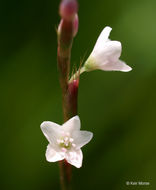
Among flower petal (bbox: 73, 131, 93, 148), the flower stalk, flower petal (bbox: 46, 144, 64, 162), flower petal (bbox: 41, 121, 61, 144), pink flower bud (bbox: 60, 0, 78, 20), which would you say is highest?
pink flower bud (bbox: 60, 0, 78, 20)

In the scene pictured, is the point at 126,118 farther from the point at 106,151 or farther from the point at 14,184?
the point at 14,184

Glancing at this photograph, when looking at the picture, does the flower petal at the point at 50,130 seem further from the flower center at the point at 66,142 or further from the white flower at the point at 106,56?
the white flower at the point at 106,56

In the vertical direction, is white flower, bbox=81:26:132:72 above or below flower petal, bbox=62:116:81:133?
above

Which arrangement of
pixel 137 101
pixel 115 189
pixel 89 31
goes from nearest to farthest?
pixel 115 189 < pixel 137 101 < pixel 89 31

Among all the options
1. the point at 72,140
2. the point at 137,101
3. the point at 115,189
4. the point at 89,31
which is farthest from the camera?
the point at 89,31

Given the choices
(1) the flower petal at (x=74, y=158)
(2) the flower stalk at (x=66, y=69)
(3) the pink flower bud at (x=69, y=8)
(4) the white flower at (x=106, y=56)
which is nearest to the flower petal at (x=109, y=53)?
(4) the white flower at (x=106, y=56)

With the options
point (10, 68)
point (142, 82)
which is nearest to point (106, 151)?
point (142, 82)

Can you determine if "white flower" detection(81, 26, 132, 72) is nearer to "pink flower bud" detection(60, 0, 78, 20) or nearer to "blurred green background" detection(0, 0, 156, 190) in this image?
"pink flower bud" detection(60, 0, 78, 20)

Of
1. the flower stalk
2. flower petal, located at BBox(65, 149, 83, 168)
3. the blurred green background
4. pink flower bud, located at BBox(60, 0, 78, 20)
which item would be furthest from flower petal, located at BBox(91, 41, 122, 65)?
the blurred green background
